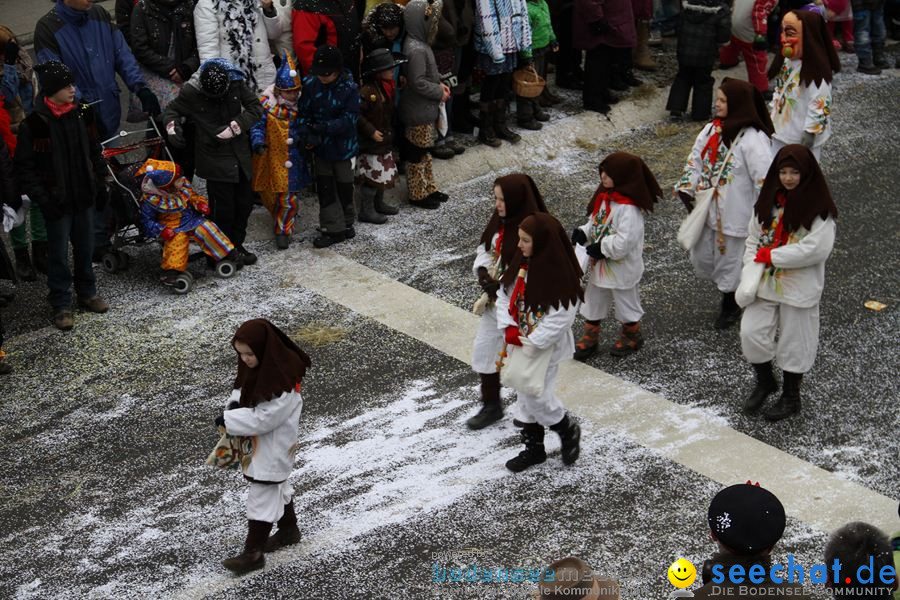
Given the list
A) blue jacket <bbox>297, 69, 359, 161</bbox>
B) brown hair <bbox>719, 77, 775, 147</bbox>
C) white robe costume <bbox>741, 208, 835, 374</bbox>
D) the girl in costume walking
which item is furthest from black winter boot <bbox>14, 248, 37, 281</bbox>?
white robe costume <bbox>741, 208, 835, 374</bbox>

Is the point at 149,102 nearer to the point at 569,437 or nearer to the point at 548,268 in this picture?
the point at 548,268

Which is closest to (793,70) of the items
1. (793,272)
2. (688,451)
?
(793,272)

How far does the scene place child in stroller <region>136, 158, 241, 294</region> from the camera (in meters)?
9.07

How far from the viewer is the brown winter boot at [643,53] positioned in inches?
536

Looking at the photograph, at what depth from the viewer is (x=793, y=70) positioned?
921 cm

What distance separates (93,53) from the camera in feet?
31.4

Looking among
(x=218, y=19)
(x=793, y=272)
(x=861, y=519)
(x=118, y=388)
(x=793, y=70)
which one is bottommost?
(x=861, y=519)

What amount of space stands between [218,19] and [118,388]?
11.8 ft

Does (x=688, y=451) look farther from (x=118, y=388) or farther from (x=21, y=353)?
(x=21, y=353)

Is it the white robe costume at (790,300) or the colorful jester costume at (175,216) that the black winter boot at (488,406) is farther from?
the colorful jester costume at (175,216)

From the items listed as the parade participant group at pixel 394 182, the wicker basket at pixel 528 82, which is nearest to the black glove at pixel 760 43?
the parade participant group at pixel 394 182

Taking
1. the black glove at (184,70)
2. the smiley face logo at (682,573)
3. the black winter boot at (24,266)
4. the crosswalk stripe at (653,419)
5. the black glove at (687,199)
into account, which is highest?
the black glove at (184,70)

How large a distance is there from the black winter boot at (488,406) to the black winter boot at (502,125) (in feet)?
16.0

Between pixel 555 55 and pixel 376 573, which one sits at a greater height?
pixel 555 55
